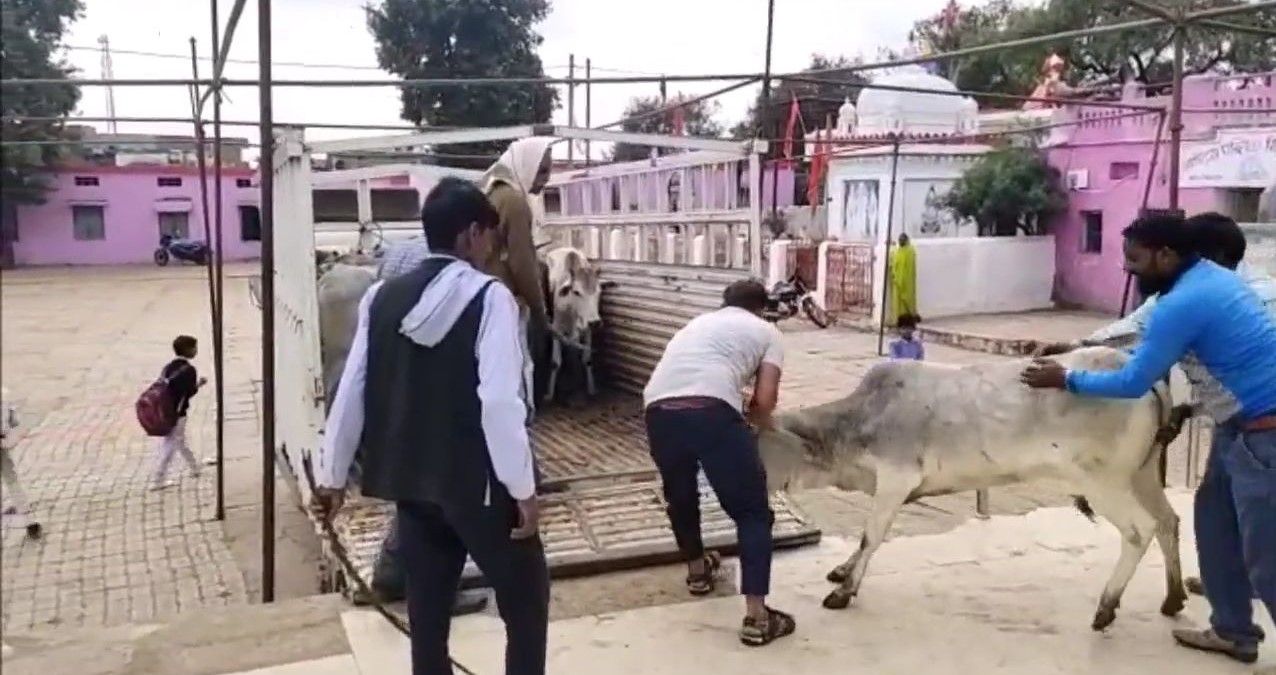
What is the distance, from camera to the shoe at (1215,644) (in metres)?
3.90

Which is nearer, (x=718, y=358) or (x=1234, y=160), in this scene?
(x=718, y=358)

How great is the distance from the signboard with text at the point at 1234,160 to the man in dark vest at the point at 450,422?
44.0 feet

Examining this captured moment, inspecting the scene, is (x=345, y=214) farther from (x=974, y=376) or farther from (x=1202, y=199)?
(x=1202, y=199)

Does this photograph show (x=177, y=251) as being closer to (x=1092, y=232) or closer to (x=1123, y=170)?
(x=1092, y=232)

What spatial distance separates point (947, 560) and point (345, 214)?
8238 mm

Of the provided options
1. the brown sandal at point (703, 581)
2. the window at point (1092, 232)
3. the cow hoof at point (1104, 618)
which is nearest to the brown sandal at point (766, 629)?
the brown sandal at point (703, 581)

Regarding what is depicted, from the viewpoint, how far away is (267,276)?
4824mm

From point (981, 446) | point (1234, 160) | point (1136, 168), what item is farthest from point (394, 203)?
point (1136, 168)

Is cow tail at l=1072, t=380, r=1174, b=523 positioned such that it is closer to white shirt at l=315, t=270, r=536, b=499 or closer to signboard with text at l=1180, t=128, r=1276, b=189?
white shirt at l=315, t=270, r=536, b=499

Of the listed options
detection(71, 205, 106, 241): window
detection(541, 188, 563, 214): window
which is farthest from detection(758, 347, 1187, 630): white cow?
detection(71, 205, 106, 241): window

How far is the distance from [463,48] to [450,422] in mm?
25908

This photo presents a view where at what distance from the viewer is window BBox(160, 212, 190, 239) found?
3525 centimetres

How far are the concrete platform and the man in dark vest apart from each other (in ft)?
3.30

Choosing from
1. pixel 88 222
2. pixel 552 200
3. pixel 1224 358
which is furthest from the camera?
pixel 88 222
